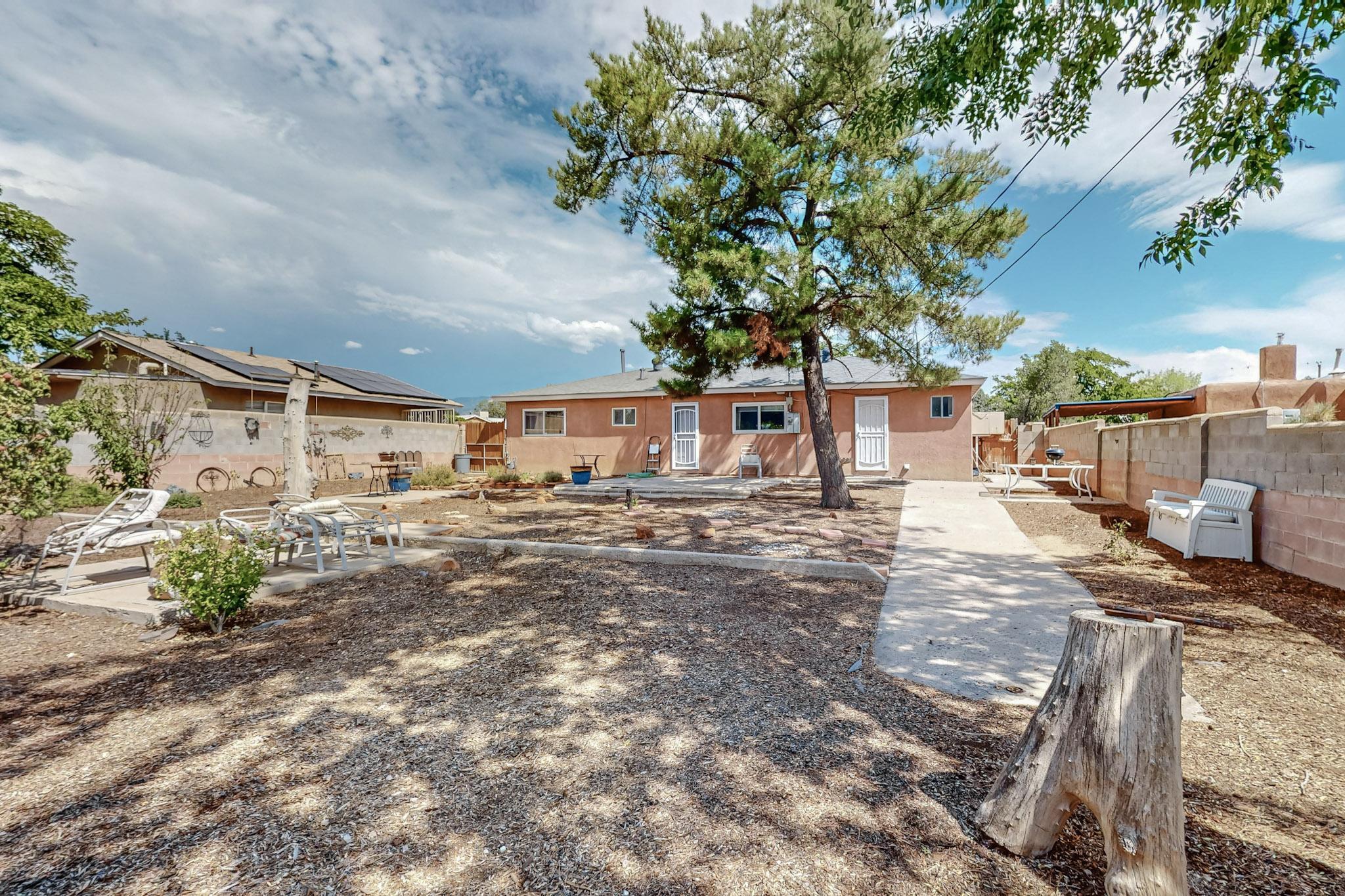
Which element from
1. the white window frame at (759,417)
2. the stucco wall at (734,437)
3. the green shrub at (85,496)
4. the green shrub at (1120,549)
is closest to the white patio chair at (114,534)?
the green shrub at (85,496)

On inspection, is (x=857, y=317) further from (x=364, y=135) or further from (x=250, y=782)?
(x=364, y=135)

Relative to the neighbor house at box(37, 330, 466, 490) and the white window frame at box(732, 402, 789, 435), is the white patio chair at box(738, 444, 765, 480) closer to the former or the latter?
the white window frame at box(732, 402, 789, 435)

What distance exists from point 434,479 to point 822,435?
1001 centimetres

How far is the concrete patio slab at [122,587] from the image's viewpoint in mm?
3945

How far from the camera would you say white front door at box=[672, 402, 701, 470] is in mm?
16234

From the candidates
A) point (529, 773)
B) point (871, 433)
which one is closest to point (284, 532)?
point (529, 773)

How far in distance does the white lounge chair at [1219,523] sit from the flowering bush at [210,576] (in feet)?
29.0

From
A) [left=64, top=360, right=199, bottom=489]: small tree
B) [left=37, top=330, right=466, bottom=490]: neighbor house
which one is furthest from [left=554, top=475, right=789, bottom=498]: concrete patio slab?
[left=64, top=360, right=199, bottom=489]: small tree

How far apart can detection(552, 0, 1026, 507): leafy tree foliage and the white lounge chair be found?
4314 millimetres

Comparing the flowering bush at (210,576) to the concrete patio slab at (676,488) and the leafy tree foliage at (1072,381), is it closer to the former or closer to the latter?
the concrete patio slab at (676,488)

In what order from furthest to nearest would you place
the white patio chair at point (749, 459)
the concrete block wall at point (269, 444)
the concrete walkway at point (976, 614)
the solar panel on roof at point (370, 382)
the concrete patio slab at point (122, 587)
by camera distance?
the solar panel on roof at point (370, 382)
the white patio chair at point (749, 459)
the concrete block wall at point (269, 444)
the concrete patio slab at point (122, 587)
the concrete walkway at point (976, 614)

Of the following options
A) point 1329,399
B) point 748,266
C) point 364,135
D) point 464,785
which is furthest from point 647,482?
point 1329,399

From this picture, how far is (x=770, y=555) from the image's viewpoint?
553 cm

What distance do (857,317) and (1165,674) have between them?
8273 mm
